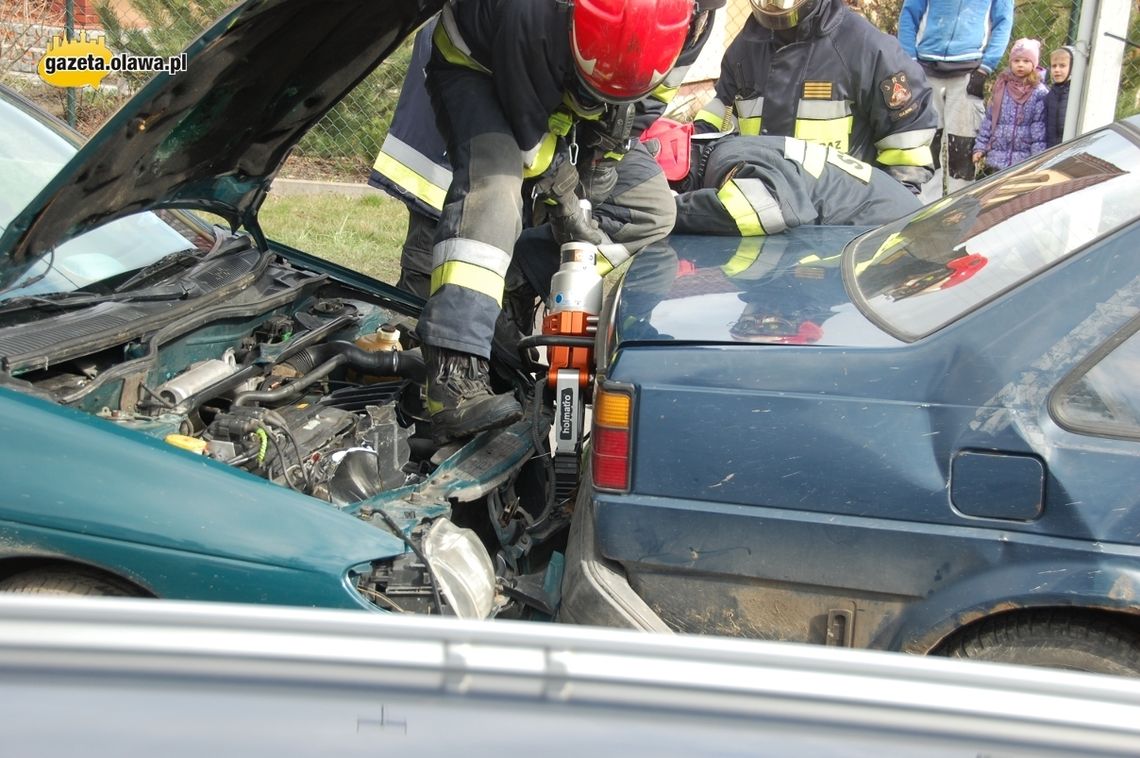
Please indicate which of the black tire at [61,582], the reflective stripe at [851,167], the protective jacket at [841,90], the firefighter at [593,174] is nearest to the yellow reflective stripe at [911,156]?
the protective jacket at [841,90]

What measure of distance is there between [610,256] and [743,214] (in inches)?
23.6

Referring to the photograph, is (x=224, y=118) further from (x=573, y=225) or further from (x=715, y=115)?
(x=715, y=115)

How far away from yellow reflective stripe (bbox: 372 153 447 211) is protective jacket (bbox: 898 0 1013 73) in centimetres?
365

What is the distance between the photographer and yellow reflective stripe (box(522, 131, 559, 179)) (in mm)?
3320

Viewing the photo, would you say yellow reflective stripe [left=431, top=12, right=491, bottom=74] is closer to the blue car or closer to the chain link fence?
the blue car

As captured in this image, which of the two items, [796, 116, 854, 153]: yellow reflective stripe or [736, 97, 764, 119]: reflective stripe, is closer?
[796, 116, 854, 153]: yellow reflective stripe

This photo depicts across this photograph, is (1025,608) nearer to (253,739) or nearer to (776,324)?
(776,324)

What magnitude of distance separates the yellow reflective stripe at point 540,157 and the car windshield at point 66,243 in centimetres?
107

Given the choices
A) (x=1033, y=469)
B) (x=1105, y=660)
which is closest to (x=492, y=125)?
(x=1033, y=469)

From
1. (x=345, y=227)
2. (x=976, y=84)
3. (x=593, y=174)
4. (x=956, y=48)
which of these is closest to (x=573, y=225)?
(x=593, y=174)

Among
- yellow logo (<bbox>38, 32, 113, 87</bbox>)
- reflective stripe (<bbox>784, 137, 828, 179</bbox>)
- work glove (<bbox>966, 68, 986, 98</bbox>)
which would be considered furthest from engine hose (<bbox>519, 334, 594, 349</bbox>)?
yellow logo (<bbox>38, 32, 113, 87</bbox>)

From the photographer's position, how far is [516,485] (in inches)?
117

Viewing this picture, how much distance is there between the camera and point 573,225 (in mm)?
3580

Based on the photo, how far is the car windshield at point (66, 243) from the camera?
116 inches
